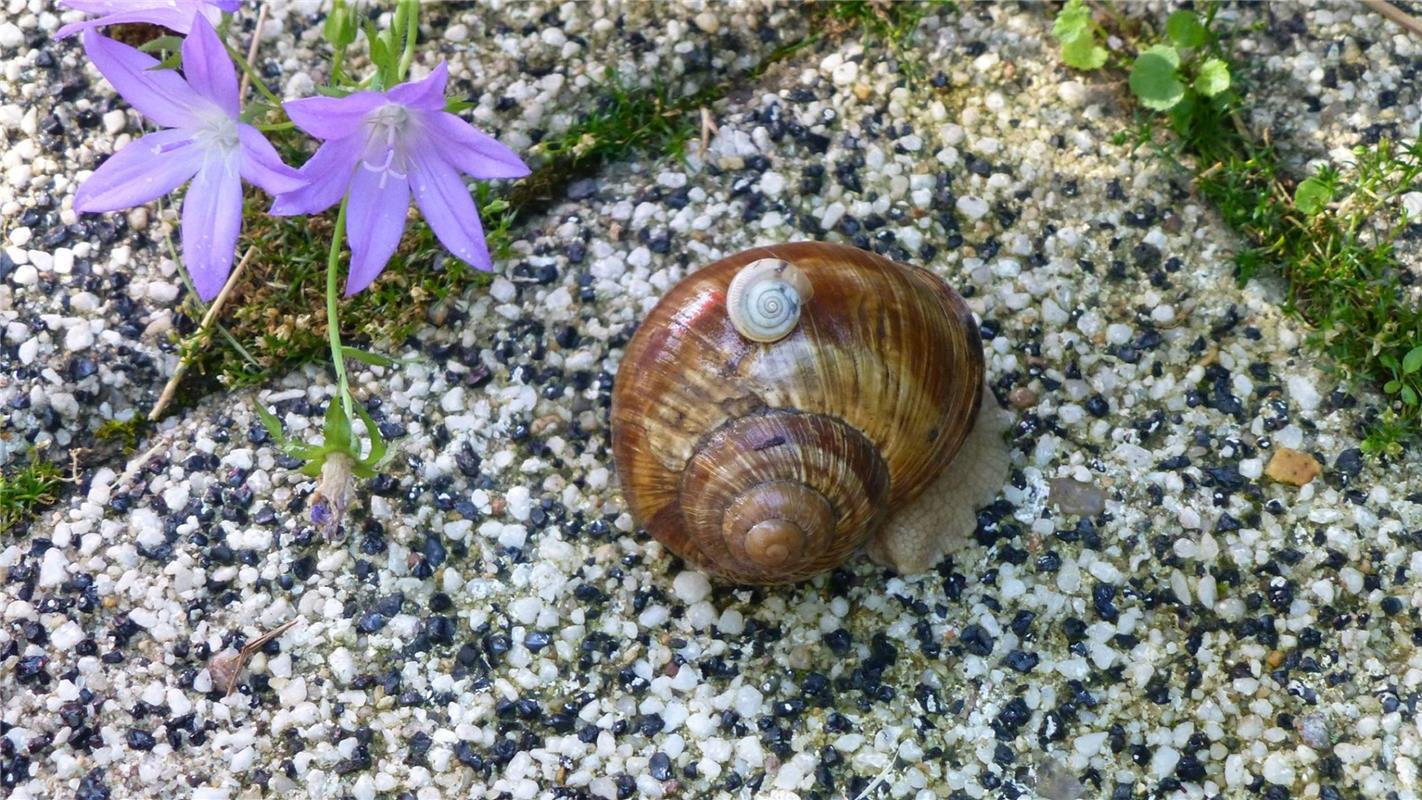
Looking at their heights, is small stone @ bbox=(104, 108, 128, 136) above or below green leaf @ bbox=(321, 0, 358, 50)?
below

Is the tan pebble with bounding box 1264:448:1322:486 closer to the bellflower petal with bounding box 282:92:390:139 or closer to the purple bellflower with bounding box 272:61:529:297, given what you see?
the purple bellflower with bounding box 272:61:529:297

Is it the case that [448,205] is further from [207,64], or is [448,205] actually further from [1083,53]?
[1083,53]

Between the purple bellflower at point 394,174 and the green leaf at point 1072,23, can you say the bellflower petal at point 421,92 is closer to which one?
the purple bellflower at point 394,174

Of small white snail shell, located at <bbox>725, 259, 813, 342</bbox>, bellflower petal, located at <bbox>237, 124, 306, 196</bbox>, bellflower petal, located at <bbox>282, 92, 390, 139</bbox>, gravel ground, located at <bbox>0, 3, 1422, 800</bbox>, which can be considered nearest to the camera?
bellflower petal, located at <bbox>282, 92, 390, 139</bbox>

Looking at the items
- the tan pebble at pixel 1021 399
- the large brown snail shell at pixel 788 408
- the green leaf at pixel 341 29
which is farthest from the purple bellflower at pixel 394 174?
the tan pebble at pixel 1021 399

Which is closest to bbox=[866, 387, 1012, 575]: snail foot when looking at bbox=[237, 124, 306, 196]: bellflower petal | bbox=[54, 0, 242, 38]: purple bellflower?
bbox=[237, 124, 306, 196]: bellflower petal

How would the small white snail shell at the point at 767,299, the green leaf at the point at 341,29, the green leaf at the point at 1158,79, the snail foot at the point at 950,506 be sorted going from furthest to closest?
the green leaf at the point at 1158,79
the snail foot at the point at 950,506
the small white snail shell at the point at 767,299
the green leaf at the point at 341,29
